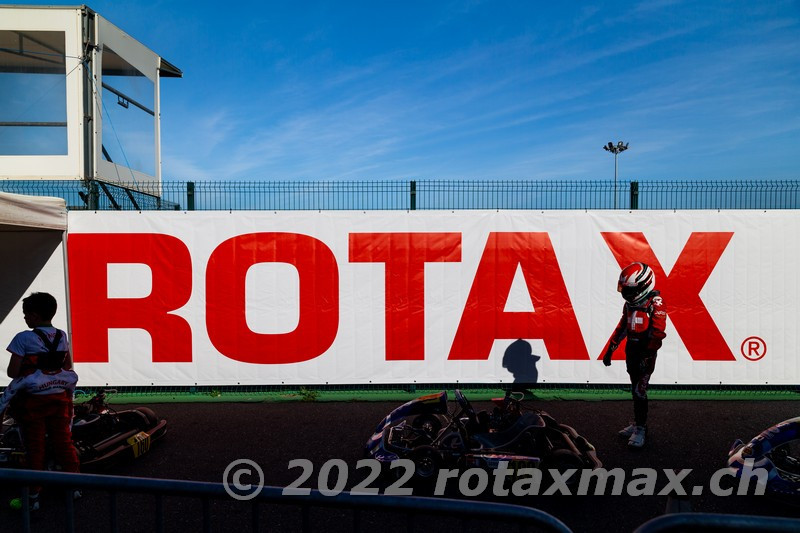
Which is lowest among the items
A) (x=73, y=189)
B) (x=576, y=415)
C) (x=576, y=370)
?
(x=576, y=415)

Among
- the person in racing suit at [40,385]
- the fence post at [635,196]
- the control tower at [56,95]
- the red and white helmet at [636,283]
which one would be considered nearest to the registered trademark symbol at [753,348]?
the fence post at [635,196]

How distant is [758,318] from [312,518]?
660 cm

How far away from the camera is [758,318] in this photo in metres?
6.75

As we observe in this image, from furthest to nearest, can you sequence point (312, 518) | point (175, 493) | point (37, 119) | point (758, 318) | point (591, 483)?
Answer: 1. point (37, 119)
2. point (758, 318)
3. point (591, 483)
4. point (312, 518)
5. point (175, 493)

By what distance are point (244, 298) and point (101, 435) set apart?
2.55m

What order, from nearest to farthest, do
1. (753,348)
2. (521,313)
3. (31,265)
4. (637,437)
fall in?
(637,437)
(31,265)
(753,348)
(521,313)

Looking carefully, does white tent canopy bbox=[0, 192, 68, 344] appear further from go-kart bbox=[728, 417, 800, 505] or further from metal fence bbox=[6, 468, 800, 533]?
go-kart bbox=[728, 417, 800, 505]

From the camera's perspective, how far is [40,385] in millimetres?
3672

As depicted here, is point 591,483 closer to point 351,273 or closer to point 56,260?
point 351,273

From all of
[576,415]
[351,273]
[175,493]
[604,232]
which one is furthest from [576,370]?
[175,493]

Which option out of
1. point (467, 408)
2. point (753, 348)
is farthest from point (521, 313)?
point (753, 348)

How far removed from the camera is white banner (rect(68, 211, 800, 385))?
676 cm

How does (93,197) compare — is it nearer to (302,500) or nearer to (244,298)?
(244,298)

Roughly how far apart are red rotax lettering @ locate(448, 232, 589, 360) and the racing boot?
173 cm
